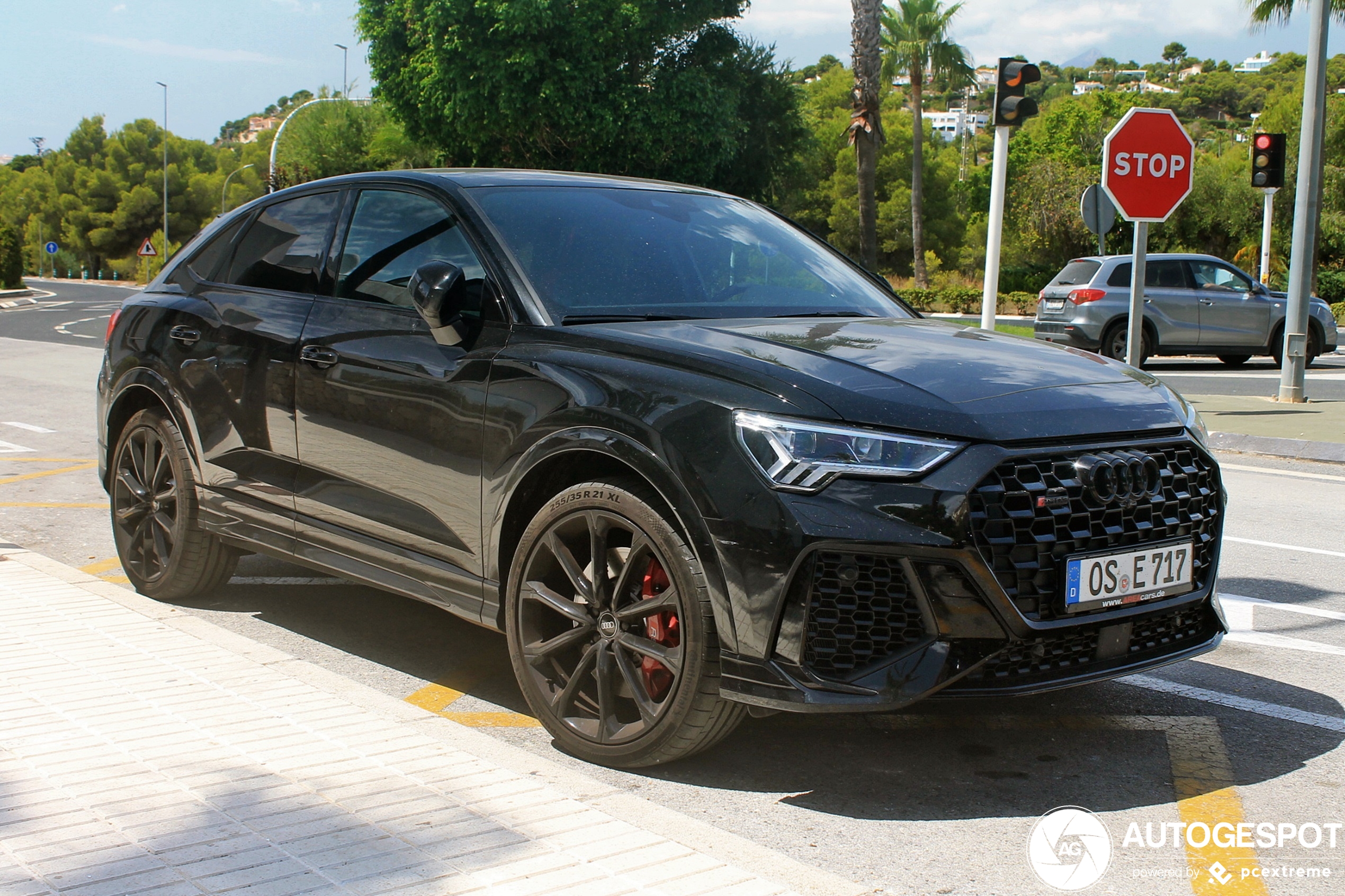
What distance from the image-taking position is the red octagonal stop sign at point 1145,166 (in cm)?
1388

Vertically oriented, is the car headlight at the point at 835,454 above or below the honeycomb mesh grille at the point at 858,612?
above

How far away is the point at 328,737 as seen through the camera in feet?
11.5

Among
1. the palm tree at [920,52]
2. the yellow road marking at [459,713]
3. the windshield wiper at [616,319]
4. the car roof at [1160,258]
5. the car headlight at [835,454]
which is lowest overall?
the yellow road marking at [459,713]

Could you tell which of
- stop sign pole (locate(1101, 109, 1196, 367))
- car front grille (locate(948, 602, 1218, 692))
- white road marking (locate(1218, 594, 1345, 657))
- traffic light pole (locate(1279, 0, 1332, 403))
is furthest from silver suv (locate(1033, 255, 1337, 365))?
car front grille (locate(948, 602, 1218, 692))

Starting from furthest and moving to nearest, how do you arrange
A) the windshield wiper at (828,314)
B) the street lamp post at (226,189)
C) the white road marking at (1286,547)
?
the street lamp post at (226,189), the white road marking at (1286,547), the windshield wiper at (828,314)

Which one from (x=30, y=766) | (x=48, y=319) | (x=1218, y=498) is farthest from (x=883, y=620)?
(x=48, y=319)

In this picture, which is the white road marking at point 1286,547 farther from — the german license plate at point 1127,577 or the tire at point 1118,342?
the tire at point 1118,342

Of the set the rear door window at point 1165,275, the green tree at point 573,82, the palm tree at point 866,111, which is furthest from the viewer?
the green tree at point 573,82

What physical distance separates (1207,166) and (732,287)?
48.8m

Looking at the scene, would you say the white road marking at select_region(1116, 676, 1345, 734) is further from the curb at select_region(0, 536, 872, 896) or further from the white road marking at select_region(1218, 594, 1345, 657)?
the curb at select_region(0, 536, 872, 896)

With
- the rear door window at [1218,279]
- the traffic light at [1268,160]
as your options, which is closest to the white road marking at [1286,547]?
the traffic light at [1268,160]

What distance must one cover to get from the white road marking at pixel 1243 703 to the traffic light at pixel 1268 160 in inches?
589

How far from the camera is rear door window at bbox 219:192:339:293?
4.79m

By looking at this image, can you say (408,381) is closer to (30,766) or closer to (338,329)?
(338,329)
